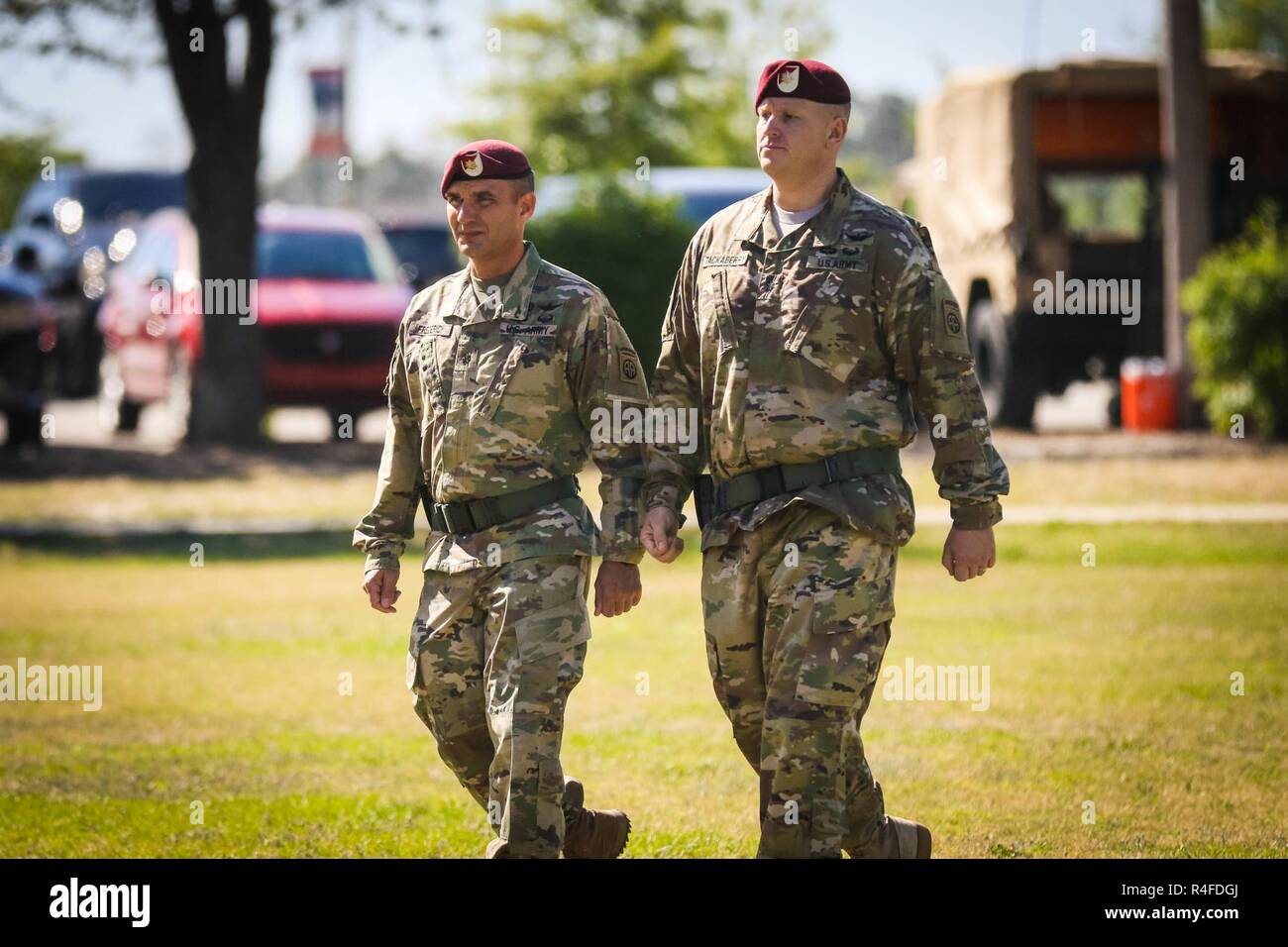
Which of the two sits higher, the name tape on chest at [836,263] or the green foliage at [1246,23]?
the green foliage at [1246,23]

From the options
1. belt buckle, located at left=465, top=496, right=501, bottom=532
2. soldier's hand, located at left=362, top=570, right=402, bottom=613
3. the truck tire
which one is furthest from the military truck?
belt buckle, located at left=465, top=496, right=501, bottom=532

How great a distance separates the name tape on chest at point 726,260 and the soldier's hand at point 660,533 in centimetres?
68

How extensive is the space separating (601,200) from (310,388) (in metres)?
3.61

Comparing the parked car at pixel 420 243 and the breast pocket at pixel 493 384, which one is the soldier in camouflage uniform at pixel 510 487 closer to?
the breast pocket at pixel 493 384

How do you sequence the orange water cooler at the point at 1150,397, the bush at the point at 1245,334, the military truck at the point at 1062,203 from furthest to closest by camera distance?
the orange water cooler at the point at 1150,397
the military truck at the point at 1062,203
the bush at the point at 1245,334

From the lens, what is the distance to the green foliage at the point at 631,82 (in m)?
41.7

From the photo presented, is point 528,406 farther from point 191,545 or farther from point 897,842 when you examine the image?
point 191,545

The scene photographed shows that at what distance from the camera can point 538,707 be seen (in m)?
5.41

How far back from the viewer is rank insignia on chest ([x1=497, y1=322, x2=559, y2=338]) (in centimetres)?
566

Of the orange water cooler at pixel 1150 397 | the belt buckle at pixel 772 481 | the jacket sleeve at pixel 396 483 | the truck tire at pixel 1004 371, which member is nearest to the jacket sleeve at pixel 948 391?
the belt buckle at pixel 772 481
